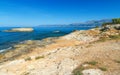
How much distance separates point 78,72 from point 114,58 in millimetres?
4840

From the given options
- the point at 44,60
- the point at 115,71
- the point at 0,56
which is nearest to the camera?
the point at 115,71

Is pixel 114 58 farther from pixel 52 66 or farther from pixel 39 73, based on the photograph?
pixel 39 73

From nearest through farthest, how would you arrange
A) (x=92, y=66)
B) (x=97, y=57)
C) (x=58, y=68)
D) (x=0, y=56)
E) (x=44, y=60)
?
(x=92, y=66) → (x=58, y=68) → (x=97, y=57) → (x=44, y=60) → (x=0, y=56)

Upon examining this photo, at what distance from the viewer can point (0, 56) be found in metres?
32.0

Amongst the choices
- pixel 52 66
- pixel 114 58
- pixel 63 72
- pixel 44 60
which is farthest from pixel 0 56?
pixel 114 58

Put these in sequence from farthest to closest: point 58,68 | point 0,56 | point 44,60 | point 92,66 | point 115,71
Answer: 1. point 0,56
2. point 44,60
3. point 58,68
4. point 92,66
5. point 115,71

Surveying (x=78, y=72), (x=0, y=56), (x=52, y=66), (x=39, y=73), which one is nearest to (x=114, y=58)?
(x=78, y=72)

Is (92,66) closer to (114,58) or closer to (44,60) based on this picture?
(114,58)

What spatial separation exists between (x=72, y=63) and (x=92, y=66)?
98.4 inches

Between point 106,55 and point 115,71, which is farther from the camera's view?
point 106,55

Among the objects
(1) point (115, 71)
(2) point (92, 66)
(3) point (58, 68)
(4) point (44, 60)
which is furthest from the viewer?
(4) point (44, 60)

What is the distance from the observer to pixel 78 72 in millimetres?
15789

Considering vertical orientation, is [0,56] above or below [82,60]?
below

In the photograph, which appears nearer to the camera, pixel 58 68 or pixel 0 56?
pixel 58 68
